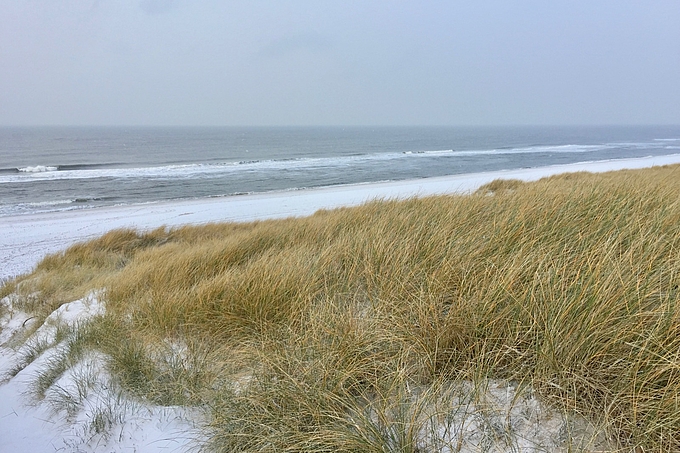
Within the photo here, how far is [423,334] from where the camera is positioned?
2.26m

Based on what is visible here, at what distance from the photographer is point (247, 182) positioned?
1021 inches

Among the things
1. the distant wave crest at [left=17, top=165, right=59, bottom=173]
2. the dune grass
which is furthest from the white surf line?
the distant wave crest at [left=17, top=165, right=59, bottom=173]

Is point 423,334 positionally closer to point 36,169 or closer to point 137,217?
point 137,217

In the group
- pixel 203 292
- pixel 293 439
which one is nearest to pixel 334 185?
pixel 203 292

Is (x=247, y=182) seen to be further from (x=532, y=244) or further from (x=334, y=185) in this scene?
(x=532, y=244)

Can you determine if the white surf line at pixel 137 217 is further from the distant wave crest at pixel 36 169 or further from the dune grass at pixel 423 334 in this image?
the distant wave crest at pixel 36 169

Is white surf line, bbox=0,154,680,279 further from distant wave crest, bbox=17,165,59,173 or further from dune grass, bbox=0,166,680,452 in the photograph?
distant wave crest, bbox=17,165,59,173

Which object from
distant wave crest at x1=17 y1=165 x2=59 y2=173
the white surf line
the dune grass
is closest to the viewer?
the dune grass

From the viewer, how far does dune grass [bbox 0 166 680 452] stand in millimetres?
1697

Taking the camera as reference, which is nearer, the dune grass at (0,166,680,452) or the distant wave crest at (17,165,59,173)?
the dune grass at (0,166,680,452)

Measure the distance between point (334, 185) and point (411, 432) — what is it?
23.3 meters

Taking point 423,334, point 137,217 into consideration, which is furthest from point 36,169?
point 423,334

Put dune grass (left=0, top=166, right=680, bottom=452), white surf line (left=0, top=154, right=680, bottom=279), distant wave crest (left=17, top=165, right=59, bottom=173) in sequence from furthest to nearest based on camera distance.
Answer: distant wave crest (left=17, top=165, right=59, bottom=173) < white surf line (left=0, top=154, right=680, bottom=279) < dune grass (left=0, top=166, right=680, bottom=452)

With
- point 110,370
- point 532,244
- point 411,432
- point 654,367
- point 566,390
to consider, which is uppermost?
point 532,244
